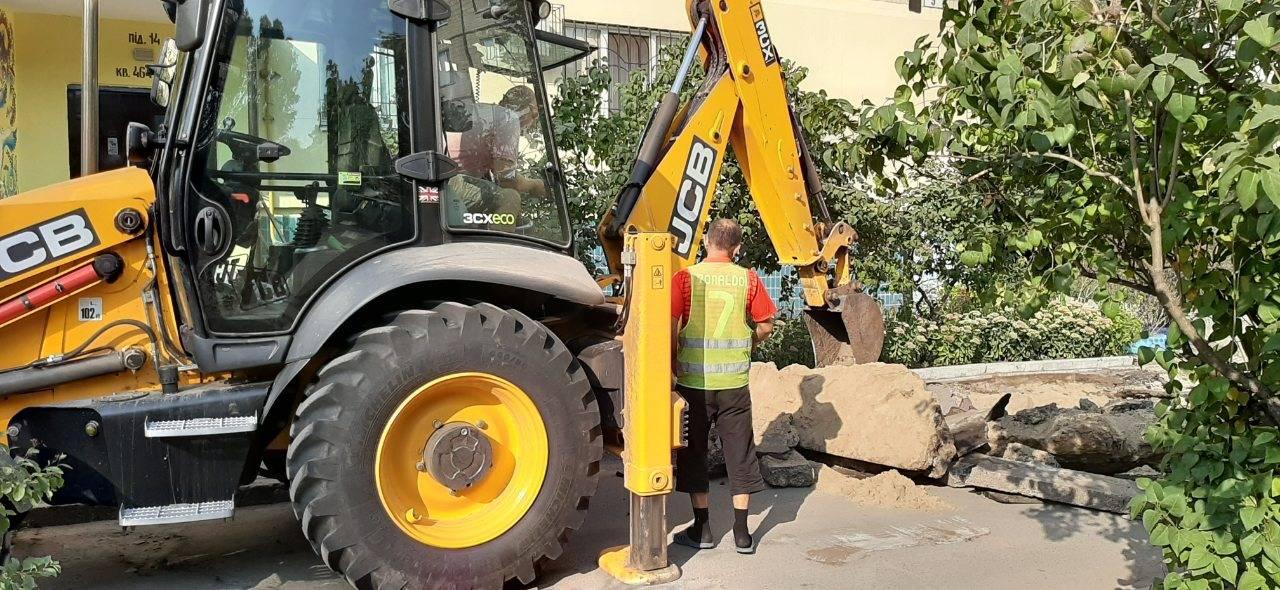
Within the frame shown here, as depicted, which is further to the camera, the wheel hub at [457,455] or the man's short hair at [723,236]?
the man's short hair at [723,236]

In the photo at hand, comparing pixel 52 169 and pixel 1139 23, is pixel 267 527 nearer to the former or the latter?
pixel 1139 23

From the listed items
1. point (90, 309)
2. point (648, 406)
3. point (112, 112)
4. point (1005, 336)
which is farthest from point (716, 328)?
point (1005, 336)

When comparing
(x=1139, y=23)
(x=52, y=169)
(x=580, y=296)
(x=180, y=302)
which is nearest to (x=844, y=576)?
(x=580, y=296)

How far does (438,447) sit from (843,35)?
1208 centimetres

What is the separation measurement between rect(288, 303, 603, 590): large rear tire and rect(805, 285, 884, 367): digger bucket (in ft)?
8.33

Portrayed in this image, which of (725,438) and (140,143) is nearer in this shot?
(140,143)

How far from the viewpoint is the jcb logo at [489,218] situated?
494 centimetres

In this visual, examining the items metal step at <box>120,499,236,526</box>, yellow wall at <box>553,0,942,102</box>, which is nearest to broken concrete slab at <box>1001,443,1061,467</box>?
metal step at <box>120,499,236,526</box>

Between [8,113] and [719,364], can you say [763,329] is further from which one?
[8,113]

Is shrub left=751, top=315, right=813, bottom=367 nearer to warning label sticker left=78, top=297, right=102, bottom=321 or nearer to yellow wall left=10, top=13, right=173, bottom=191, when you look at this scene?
yellow wall left=10, top=13, right=173, bottom=191

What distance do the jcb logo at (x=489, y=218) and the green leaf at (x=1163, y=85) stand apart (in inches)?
125

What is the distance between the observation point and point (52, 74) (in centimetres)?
983

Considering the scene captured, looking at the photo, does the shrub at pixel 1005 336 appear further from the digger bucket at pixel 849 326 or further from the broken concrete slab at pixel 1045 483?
the broken concrete slab at pixel 1045 483

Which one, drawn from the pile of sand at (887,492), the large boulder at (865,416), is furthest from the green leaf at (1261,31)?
the large boulder at (865,416)
